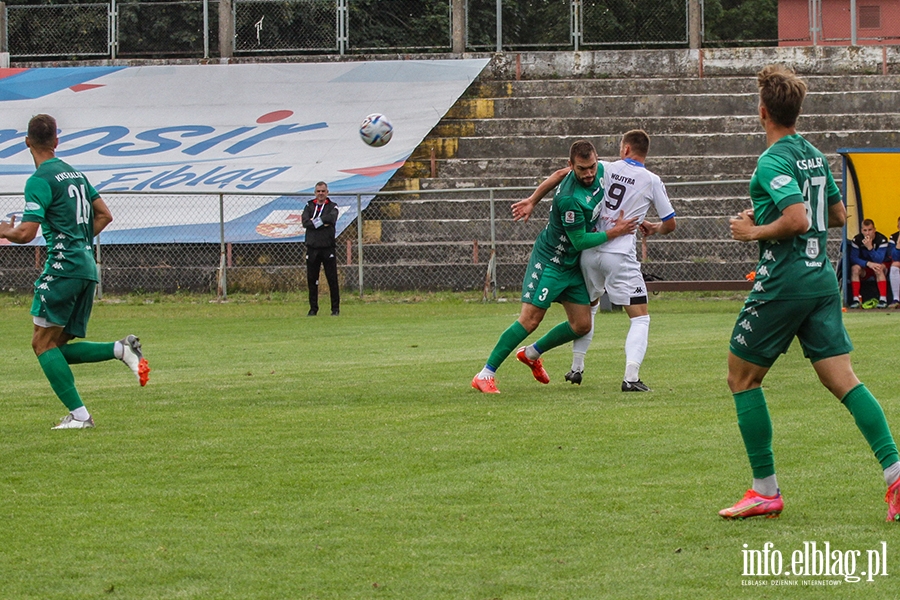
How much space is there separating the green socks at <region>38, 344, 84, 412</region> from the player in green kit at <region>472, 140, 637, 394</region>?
3024 millimetres

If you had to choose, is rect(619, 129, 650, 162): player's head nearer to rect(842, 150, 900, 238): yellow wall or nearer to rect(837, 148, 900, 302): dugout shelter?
rect(837, 148, 900, 302): dugout shelter

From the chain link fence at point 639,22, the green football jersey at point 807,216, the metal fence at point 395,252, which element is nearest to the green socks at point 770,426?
the green football jersey at point 807,216

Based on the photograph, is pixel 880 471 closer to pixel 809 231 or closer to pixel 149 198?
pixel 809 231

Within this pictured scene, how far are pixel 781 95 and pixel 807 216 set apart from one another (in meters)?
0.50

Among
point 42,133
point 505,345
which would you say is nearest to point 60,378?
point 42,133

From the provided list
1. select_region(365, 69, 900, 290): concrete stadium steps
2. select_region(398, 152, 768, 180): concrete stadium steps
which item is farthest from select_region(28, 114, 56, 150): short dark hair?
select_region(398, 152, 768, 180): concrete stadium steps

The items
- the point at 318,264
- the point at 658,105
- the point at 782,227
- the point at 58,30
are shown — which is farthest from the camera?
the point at 58,30

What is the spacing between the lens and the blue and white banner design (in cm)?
2341

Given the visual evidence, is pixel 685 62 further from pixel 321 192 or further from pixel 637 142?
pixel 637 142

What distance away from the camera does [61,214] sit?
783 cm

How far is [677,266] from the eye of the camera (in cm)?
2277

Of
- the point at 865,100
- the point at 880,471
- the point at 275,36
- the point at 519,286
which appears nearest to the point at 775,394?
the point at 880,471

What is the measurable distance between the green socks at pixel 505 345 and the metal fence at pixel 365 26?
64.9 ft

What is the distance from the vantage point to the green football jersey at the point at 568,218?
922 cm
